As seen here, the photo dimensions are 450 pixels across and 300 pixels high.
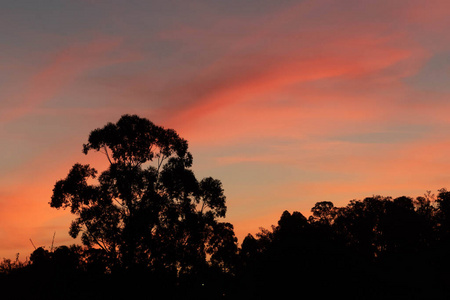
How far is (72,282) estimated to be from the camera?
36.8 meters

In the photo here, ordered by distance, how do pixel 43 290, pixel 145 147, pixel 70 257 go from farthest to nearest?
pixel 145 147 < pixel 70 257 < pixel 43 290

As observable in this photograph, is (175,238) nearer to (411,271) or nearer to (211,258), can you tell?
(411,271)

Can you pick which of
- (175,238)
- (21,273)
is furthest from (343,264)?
(21,273)

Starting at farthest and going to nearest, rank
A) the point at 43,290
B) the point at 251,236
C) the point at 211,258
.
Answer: the point at 251,236 < the point at 211,258 < the point at 43,290

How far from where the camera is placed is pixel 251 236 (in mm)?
110062

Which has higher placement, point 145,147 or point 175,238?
point 145,147

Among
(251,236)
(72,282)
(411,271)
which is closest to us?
(72,282)

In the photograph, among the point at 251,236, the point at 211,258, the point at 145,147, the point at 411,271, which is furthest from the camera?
the point at 251,236

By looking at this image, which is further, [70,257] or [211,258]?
[211,258]

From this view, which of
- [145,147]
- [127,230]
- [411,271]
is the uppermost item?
[145,147]

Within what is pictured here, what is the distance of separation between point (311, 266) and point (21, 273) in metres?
23.2

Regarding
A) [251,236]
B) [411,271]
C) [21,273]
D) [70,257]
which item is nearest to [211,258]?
[251,236]

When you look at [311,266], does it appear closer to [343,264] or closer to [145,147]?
[343,264]

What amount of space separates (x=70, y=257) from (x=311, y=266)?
68.5 feet
